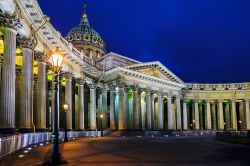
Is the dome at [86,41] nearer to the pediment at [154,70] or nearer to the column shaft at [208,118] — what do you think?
the pediment at [154,70]

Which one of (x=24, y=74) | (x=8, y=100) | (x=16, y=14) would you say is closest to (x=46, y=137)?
(x=24, y=74)

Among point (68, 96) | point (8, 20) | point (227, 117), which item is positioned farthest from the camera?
point (227, 117)

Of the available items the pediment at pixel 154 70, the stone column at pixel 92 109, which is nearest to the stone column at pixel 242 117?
the pediment at pixel 154 70

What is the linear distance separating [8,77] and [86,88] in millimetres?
41056

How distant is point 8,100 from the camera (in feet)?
94.8

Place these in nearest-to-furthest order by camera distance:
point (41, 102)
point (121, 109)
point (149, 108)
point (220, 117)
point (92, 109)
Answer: point (41, 102), point (92, 109), point (121, 109), point (149, 108), point (220, 117)

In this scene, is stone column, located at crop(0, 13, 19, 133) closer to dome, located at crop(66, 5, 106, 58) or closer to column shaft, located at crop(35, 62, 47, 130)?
column shaft, located at crop(35, 62, 47, 130)

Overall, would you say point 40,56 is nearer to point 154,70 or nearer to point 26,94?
point 26,94

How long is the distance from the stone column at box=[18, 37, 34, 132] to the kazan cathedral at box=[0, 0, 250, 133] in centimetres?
9

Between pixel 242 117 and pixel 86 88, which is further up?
pixel 86 88

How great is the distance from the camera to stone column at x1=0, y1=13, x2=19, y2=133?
28516mm

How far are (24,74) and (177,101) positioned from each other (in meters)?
65.4

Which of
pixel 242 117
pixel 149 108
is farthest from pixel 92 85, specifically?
pixel 242 117

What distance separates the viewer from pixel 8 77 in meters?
29.1
